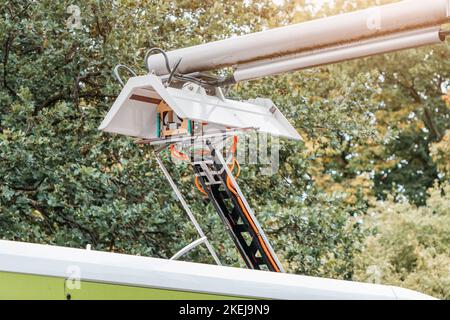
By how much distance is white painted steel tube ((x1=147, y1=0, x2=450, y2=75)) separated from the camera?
4.42 meters

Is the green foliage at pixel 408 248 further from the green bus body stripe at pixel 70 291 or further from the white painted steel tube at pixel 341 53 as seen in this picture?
the green bus body stripe at pixel 70 291

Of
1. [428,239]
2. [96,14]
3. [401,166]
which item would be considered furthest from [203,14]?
[401,166]

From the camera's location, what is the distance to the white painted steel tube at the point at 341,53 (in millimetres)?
4449

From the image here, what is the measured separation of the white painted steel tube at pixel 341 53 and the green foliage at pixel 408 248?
1100 centimetres

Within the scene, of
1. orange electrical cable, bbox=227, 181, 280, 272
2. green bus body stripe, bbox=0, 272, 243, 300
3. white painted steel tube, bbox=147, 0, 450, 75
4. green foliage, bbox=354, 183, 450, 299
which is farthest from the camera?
green foliage, bbox=354, 183, 450, 299

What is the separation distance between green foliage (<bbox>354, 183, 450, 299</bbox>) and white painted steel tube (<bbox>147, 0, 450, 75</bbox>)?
11.0 meters

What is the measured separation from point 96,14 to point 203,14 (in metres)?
1.76

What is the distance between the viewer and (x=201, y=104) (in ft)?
16.1

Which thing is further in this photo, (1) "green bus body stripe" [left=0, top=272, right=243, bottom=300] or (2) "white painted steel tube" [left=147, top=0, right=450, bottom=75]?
(2) "white painted steel tube" [left=147, top=0, right=450, bottom=75]

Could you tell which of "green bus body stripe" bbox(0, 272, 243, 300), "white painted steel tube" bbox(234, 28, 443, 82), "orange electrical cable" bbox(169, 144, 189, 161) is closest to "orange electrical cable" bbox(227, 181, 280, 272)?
"orange electrical cable" bbox(169, 144, 189, 161)

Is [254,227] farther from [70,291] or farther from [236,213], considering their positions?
[70,291]

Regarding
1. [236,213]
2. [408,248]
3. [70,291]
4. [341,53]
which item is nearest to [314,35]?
[341,53]

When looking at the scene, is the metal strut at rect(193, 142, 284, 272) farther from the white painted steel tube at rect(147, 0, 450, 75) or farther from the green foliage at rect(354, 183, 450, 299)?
the green foliage at rect(354, 183, 450, 299)

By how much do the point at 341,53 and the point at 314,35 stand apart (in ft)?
0.52
